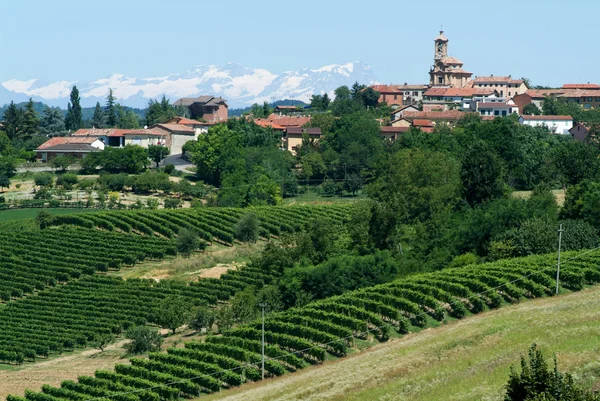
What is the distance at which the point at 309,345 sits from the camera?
4594cm

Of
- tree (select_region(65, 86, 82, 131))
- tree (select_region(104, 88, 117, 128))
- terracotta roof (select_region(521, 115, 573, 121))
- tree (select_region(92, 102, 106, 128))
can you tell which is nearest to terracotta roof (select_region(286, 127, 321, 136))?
terracotta roof (select_region(521, 115, 573, 121))

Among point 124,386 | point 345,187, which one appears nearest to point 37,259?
point 124,386

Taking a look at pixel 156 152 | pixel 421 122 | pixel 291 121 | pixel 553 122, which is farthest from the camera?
pixel 291 121

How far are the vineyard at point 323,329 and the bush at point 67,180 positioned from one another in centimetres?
5979

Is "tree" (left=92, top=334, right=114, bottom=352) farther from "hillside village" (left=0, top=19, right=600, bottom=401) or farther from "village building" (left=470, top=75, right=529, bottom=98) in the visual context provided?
"village building" (left=470, top=75, right=529, bottom=98)

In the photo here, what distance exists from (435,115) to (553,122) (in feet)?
50.1

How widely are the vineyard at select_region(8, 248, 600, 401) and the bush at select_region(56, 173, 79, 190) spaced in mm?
59786

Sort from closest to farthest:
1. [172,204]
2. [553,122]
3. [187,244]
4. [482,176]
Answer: [482,176] < [187,244] < [172,204] < [553,122]

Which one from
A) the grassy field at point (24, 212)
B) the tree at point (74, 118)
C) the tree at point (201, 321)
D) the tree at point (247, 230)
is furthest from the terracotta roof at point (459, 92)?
the tree at point (201, 321)

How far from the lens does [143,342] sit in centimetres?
5422

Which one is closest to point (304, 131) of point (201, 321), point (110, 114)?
point (110, 114)

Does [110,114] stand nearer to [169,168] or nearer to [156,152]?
[156,152]

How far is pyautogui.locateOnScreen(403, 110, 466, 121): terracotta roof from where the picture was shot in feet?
454

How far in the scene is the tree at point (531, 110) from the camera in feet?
479
